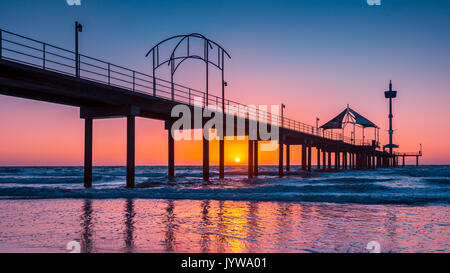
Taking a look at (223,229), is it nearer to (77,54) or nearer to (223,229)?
(223,229)

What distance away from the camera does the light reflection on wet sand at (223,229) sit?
20.5 feet

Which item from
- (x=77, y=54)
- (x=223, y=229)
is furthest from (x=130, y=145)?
(x=223, y=229)

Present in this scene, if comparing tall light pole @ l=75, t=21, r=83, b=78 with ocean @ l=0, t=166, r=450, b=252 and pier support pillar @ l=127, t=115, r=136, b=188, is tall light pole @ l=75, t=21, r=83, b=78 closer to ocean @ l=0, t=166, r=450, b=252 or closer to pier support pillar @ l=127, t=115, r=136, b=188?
pier support pillar @ l=127, t=115, r=136, b=188

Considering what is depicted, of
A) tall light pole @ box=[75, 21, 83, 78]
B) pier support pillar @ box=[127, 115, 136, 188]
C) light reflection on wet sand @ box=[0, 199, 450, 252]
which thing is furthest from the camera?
pier support pillar @ box=[127, 115, 136, 188]

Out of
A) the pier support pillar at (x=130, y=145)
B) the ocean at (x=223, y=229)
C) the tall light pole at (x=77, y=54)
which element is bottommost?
the ocean at (x=223, y=229)

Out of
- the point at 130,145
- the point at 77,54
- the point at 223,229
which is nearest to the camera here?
the point at 223,229

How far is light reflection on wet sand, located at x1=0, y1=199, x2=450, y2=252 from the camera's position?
6.26 metres

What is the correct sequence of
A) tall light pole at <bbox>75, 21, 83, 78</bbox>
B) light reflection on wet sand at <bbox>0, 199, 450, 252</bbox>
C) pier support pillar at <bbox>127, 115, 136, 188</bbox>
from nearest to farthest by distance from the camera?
light reflection on wet sand at <bbox>0, 199, 450, 252</bbox> < tall light pole at <bbox>75, 21, 83, 78</bbox> < pier support pillar at <bbox>127, 115, 136, 188</bbox>

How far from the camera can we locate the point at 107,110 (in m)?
20.8

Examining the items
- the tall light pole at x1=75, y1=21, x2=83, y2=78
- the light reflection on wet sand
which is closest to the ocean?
the light reflection on wet sand

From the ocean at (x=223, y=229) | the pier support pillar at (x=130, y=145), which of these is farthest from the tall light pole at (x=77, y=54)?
the ocean at (x=223, y=229)

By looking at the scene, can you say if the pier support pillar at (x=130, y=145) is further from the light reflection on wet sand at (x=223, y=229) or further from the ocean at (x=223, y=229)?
the light reflection on wet sand at (x=223, y=229)

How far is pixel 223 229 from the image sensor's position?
309 inches

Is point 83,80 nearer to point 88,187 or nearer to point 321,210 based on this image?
point 88,187
